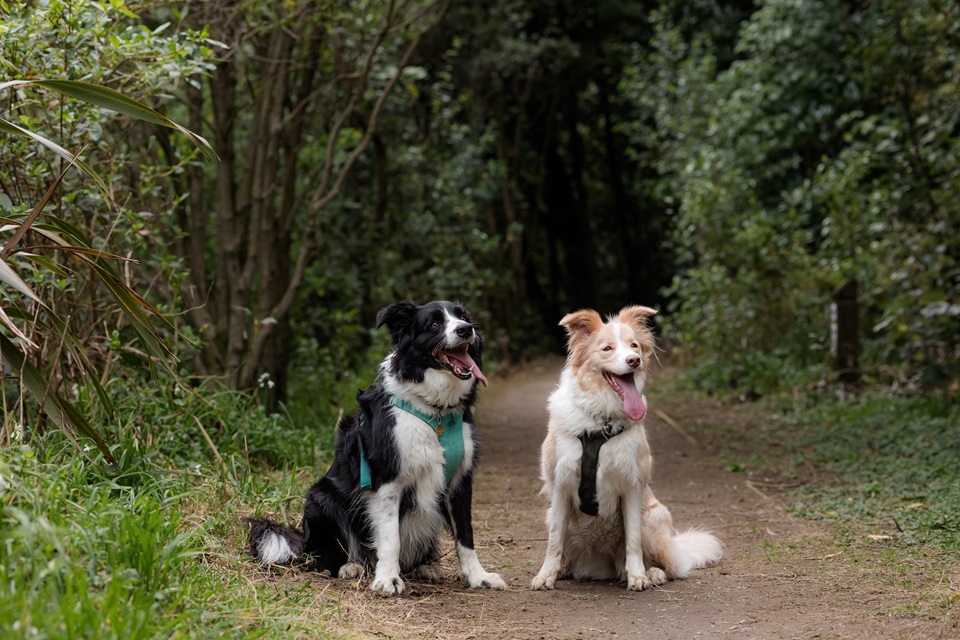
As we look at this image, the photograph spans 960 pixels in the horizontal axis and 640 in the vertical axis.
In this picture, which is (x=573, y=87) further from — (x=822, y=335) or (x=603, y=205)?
(x=822, y=335)

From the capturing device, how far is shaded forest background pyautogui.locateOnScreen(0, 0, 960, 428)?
18.5 feet

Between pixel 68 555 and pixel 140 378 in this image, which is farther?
pixel 140 378

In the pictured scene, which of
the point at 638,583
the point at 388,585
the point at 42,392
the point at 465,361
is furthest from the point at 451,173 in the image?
the point at 42,392

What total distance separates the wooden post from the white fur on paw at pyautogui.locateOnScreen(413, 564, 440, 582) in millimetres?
6878

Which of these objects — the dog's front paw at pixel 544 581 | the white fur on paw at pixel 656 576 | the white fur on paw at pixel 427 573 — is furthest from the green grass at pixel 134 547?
the white fur on paw at pixel 656 576

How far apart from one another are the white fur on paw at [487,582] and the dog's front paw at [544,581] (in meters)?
0.16

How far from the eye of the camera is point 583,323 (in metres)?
4.72

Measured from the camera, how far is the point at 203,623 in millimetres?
3039

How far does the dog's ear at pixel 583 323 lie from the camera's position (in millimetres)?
4684

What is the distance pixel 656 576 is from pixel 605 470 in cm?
63

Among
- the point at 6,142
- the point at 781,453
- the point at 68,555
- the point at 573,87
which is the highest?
the point at 573,87

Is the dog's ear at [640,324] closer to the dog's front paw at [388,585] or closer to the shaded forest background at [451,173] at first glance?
the dog's front paw at [388,585]

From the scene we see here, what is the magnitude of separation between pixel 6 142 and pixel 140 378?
1.77 m

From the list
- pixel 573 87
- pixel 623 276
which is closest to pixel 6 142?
pixel 573 87
